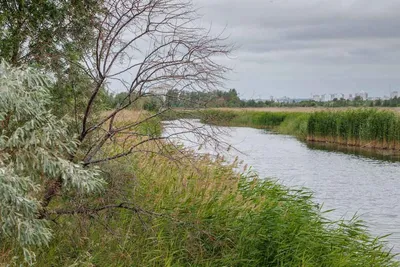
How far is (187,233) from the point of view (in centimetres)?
600

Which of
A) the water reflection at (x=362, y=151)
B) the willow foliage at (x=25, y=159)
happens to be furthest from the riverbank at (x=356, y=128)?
the willow foliage at (x=25, y=159)

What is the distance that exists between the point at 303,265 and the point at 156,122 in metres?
2.23

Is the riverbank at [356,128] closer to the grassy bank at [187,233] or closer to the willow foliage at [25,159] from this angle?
the grassy bank at [187,233]

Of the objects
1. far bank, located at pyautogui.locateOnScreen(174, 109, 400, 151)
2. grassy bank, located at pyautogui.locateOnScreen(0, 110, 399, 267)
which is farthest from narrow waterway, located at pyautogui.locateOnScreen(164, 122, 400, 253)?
far bank, located at pyautogui.locateOnScreen(174, 109, 400, 151)

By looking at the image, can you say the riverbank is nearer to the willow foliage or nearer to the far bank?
the far bank

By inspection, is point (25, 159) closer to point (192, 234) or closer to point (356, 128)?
point (192, 234)

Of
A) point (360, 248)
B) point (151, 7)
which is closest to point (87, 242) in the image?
point (151, 7)

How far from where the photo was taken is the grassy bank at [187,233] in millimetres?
5719

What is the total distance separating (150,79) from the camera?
19.8 ft

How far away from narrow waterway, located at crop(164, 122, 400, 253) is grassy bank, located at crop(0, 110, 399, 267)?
790 mm

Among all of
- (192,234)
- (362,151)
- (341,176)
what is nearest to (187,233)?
(192,234)

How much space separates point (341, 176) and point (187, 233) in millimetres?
13973

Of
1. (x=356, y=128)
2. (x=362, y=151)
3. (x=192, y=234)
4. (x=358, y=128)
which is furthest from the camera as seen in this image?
(x=356, y=128)

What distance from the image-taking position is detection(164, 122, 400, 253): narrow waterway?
1212 centimetres
